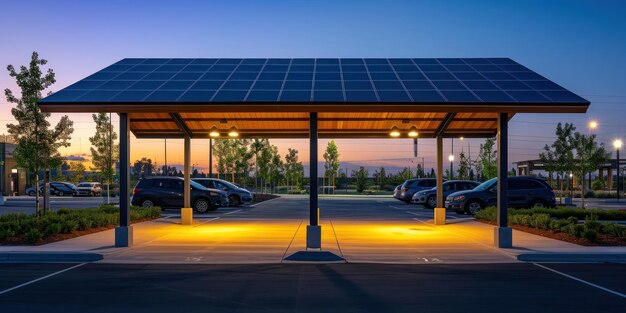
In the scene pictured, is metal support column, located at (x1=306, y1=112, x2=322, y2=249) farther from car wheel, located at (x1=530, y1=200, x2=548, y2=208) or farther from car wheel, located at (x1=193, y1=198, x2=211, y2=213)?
car wheel, located at (x1=193, y1=198, x2=211, y2=213)

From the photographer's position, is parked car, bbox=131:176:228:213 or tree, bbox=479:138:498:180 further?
tree, bbox=479:138:498:180

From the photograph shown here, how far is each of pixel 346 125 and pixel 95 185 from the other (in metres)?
42.9

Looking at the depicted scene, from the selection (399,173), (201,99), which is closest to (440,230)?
(201,99)

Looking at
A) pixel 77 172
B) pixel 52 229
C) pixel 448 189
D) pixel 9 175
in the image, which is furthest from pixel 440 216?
pixel 77 172

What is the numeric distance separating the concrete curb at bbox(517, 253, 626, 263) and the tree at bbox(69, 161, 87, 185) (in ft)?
215

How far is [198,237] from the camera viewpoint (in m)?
17.8

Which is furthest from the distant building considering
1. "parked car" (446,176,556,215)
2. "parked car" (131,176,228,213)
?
"parked car" (446,176,556,215)

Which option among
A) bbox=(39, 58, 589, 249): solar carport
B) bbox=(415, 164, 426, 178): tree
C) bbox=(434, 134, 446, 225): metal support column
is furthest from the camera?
bbox=(415, 164, 426, 178): tree

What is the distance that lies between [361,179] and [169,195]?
3980 centimetres

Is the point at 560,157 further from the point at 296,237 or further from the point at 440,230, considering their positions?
the point at 296,237

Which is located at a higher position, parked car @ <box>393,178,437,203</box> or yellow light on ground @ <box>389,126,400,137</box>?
yellow light on ground @ <box>389,126,400,137</box>

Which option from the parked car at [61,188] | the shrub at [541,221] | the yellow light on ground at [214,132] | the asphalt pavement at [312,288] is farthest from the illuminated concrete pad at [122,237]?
the parked car at [61,188]

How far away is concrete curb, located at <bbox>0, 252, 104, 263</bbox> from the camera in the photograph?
13312 mm

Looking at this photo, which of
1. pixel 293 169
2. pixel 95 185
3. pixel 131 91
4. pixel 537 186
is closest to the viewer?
pixel 131 91
